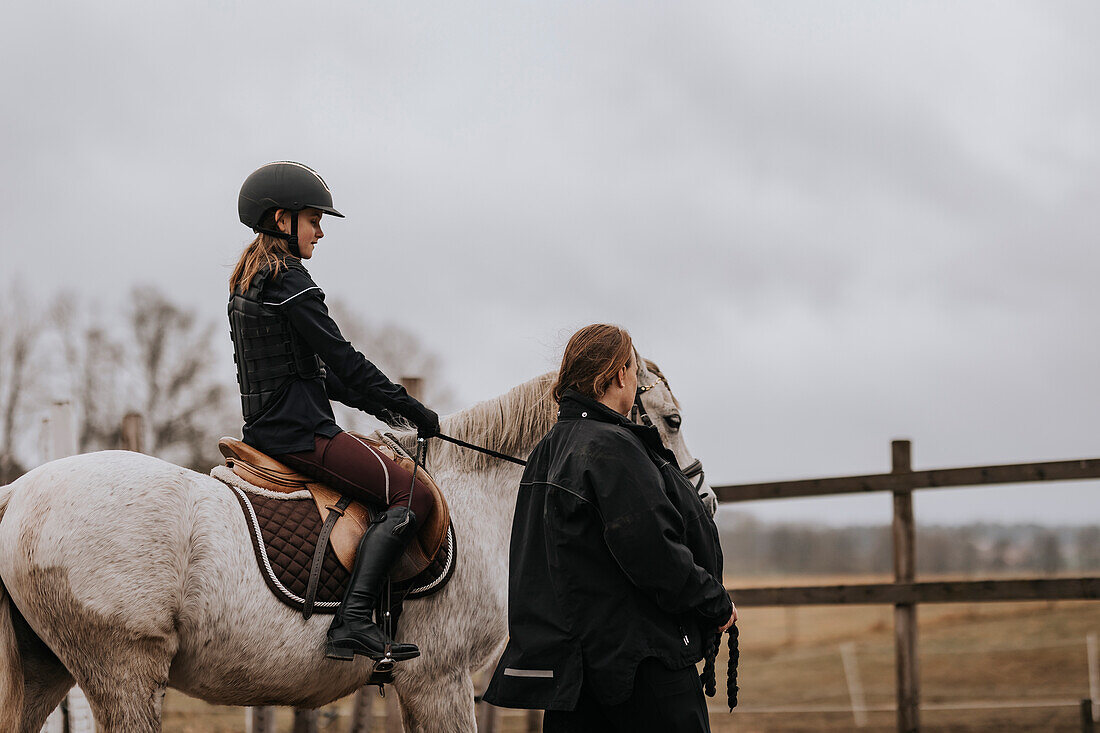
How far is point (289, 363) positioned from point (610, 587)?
1.78m

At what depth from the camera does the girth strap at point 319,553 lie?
144 inches

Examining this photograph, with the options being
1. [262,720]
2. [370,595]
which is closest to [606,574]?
[370,595]

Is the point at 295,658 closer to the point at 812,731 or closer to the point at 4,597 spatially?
the point at 4,597

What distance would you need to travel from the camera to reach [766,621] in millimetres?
23328

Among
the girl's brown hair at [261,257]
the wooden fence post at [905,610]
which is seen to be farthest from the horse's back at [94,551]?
the wooden fence post at [905,610]

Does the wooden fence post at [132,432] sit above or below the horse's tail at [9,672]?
above

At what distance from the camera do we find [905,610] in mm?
6656

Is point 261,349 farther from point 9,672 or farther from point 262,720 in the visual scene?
point 262,720

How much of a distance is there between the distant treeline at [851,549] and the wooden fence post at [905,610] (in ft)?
45.3

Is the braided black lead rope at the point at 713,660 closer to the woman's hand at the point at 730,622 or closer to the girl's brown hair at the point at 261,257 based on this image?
the woman's hand at the point at 730,622

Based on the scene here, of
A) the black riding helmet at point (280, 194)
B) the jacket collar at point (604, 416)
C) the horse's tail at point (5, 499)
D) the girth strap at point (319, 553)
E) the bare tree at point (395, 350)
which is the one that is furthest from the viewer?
the bare tree at point (395, 350)

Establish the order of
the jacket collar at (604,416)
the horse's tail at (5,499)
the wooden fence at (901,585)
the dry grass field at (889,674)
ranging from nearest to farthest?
the jacket collar at (604,416), the horse's tail at (5,499), the wooden fence at (901,585), the dry grass field at (889,674)

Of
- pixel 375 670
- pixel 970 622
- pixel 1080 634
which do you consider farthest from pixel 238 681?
pixel 970 622

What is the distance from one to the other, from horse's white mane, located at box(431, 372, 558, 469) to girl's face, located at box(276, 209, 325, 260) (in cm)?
101
